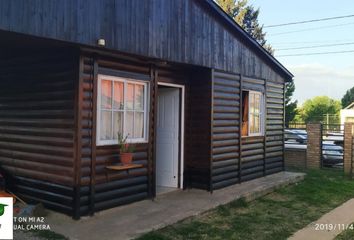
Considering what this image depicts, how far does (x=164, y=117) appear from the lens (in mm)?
8906

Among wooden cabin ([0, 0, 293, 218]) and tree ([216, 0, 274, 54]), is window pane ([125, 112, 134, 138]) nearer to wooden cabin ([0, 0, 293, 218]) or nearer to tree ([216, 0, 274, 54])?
wooden cabin ([0, 0, 293, 218])

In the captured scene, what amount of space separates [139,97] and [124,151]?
1138 mm

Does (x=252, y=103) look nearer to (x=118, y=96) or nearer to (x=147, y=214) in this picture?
(x=118, y=96)

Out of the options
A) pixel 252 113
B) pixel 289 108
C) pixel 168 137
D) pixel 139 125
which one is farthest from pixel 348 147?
pixel 289 108

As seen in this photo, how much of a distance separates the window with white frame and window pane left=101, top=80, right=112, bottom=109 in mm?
4519

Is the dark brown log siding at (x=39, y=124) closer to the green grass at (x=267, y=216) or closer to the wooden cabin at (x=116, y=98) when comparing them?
the wooden cabin at (x=116, y=98)

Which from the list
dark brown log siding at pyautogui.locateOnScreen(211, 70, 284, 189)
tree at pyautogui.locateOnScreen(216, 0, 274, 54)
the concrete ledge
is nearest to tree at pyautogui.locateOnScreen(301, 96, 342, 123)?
tree at pyautogui.locateOnScreen(216, 0, 274, 54)

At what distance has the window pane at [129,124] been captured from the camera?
7.11 meters

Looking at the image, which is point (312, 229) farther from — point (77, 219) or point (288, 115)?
point (288, 115)

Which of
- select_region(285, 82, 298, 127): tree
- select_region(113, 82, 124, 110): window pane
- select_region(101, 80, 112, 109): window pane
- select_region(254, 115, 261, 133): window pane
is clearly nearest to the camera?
select_region(101, 80, 112, 109): window pane

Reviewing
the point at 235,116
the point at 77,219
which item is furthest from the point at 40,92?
the point at 235,116

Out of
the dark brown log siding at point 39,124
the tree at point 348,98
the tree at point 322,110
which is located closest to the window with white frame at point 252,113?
the dark brown log siding at point 39,124

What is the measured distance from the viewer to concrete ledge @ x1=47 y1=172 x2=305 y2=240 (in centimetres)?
558

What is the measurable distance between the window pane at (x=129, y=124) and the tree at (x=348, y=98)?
5819 cm
